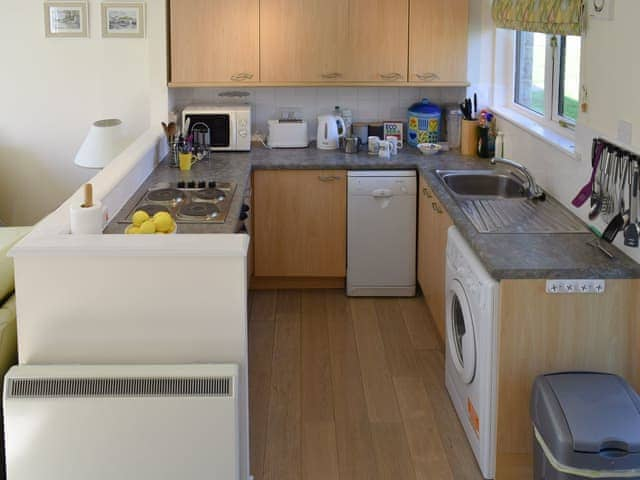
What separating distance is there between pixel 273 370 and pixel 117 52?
2.68m

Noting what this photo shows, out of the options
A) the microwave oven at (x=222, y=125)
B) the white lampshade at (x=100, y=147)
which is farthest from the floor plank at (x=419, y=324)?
the white lampshade at (x=100, y=147)

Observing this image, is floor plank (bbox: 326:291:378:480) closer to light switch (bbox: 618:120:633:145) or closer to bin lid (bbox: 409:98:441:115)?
bin lid (bbox: 409:98:441:115)

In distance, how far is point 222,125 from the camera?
5.87 meters

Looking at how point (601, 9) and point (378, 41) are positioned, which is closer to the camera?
point (601, 9)

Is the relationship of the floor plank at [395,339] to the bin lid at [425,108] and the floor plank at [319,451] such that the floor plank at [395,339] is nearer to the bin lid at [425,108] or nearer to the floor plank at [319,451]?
the floor plank at [319,451]

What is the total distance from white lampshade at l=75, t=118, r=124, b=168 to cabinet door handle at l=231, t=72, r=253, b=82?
0.80m

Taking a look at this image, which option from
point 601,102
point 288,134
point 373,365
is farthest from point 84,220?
point 288,134

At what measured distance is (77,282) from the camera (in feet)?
10.1

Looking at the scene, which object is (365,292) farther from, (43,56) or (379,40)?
(43,56)

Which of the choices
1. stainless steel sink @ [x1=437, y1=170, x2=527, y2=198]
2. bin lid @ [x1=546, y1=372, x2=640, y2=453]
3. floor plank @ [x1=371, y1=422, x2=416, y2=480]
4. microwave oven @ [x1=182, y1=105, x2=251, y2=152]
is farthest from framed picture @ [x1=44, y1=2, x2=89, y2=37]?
bin lid @ [x1=546, y1=372, x2=640, y2=453]

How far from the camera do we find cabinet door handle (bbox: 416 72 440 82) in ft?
18.9

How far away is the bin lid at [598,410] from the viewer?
2.88 m

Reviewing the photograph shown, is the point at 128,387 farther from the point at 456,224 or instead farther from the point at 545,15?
the point at 545,15

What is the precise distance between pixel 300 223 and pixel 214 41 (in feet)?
4.06
